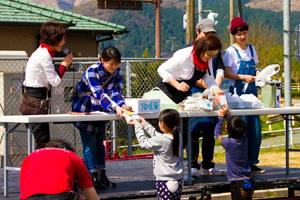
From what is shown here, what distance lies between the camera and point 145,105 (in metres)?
3.67

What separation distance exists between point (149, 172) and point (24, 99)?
1924 mm

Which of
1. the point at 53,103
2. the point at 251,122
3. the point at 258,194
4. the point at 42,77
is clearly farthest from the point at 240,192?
the point at 53,103

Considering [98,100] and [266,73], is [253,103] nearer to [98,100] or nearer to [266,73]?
[266,73]

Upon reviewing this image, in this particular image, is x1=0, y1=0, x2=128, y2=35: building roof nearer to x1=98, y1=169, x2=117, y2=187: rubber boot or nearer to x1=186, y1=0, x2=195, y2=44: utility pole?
x1=186, y1=0, x2=195, y2=44: utility pole

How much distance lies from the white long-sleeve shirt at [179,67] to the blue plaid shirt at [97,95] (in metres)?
0.47

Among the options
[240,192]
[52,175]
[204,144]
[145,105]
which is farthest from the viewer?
[204,144]

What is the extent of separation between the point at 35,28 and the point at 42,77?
→ 10.5m

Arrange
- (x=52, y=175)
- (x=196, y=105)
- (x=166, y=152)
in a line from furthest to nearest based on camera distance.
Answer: (x=196, y=105), (x=166, y=152), (x=52, y=175)

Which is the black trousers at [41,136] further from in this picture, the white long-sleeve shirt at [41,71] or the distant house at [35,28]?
the distant house at [35,28]

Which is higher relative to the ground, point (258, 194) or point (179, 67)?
point (179, 67)

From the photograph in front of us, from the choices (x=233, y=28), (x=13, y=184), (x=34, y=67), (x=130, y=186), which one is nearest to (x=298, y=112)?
(x=233, y=28)

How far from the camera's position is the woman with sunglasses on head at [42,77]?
3.67m

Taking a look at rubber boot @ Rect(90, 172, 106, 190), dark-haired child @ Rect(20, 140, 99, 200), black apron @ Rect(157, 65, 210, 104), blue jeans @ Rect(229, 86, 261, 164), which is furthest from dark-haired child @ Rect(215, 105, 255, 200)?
dark-haired child @ Rect(20, 140, 99, 200)

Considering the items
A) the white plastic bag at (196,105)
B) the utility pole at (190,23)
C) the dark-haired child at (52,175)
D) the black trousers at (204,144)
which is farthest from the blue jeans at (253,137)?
the utility pole at (190,23)
